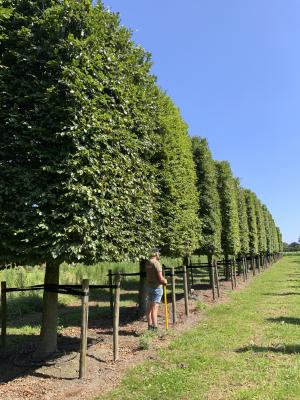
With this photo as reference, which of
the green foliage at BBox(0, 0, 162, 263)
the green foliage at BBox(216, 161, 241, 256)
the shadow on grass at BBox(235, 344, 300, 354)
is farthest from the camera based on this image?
the green foliage at BBox(216, 161, 241, 256)

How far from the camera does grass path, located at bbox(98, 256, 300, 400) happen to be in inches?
253

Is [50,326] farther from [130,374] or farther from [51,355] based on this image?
[130,374]

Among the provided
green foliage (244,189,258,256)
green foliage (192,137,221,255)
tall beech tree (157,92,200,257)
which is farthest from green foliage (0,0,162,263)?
green foliage (244,189,258,256)

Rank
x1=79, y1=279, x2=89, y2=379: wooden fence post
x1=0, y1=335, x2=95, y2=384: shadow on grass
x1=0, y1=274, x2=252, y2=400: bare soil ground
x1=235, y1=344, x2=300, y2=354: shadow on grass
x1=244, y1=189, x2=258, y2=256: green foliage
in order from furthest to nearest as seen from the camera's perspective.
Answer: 1. x1=244, y1=189, x2=258, y2=256: green foliage
2. x1=235, y1=344, x2=300, y2=354: shadow on grass
3. x1=0, y1=335, x2=95, y2=384: shadow on grass
4. x1=79, y1=279, x2=89, y2=379: wooden fence post
5. x1=0, y1=274, x2=252, y2=400: bare soil ground

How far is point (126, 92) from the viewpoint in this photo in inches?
365

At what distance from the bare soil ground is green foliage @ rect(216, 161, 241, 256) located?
1384 centimetres

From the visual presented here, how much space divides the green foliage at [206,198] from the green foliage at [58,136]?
1292 cm

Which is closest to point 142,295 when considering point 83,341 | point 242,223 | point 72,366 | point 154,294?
point 154,294

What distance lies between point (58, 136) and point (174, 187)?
7.21 metres

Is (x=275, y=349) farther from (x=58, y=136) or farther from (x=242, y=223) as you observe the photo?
(x=242, y=223)

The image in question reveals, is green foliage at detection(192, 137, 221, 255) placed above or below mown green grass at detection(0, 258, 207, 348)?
above

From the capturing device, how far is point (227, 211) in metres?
25.8

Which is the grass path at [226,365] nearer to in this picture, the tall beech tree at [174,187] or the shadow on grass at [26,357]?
the shadow on grass at [26,357]

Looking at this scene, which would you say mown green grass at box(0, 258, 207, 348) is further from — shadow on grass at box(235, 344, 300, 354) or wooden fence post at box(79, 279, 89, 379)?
shadow on grass at box(235, 344, 300, 354)
